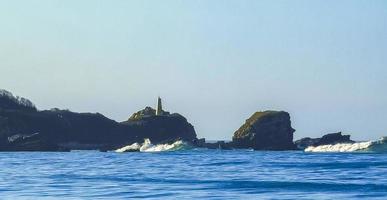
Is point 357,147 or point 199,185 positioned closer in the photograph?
point 199,185

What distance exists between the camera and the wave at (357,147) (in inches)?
6883

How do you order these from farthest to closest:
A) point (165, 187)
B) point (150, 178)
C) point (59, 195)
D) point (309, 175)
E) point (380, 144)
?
point (380, 144), point (309, 175), point (150, 178), point (165, 187), point (59, 195)

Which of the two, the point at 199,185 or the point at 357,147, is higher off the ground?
the point at 357,147

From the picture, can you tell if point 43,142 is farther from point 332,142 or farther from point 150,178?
point 150,178

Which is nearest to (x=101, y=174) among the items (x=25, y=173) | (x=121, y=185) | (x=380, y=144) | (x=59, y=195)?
(x=25, y=173)

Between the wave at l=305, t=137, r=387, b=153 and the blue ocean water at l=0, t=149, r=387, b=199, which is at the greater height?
the wave at l=305, t=137, r=387, b=153

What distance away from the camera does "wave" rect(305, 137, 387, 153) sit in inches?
6883

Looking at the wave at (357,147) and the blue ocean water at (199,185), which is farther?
the wave at (357,147)

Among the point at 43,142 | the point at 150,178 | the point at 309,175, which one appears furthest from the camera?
the point at 43,142

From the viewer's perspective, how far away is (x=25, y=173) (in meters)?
75.6

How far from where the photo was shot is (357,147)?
179500mm

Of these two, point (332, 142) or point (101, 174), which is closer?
point (101, 174)

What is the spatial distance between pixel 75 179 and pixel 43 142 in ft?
423

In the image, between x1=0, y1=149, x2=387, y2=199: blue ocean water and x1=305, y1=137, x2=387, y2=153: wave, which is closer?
x1=0, y1=149, x2=387, y2=199: blue ocean water
